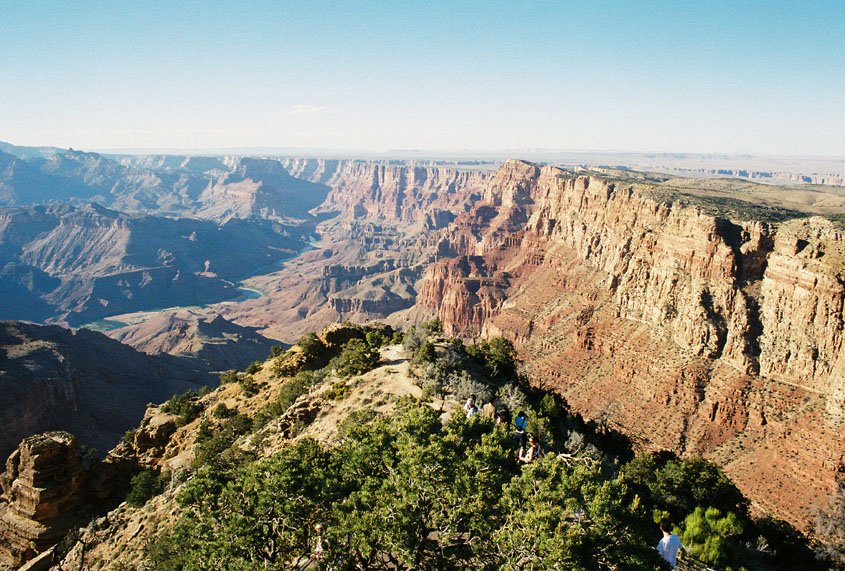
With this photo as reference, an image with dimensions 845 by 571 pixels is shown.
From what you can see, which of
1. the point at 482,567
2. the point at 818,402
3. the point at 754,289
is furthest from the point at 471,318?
the point at 482,567

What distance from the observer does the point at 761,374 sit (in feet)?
192

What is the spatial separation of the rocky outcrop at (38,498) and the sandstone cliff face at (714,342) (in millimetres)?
53339

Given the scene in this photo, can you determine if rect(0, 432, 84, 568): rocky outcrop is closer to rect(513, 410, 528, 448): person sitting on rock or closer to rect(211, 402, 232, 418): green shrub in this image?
rect(211, 402, 232, 418): green shrub

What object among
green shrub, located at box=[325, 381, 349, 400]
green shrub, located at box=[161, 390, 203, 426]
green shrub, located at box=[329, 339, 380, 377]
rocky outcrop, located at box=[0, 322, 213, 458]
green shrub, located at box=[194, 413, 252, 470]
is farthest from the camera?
rocky outcrop, located at box=[0, 322, 213, 458]

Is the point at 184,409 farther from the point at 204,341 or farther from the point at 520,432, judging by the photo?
the point at 204,341

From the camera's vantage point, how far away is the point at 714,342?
2491 inches

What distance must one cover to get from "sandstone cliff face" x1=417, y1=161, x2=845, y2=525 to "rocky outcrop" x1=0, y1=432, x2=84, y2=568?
53.3 m

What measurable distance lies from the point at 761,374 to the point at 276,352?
196 feet

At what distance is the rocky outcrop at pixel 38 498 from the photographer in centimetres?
3472

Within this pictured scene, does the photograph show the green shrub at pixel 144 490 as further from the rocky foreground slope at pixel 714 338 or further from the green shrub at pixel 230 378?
the rocky foreground slope at pixel 714 338

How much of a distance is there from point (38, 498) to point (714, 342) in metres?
70.9

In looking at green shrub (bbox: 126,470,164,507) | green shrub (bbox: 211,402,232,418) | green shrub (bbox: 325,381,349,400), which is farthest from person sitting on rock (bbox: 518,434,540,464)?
green shrub (bbox: 211,402,232,418)

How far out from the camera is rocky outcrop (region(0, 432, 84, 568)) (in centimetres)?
3472

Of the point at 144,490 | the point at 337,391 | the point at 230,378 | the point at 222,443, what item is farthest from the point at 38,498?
the point at 230,378
